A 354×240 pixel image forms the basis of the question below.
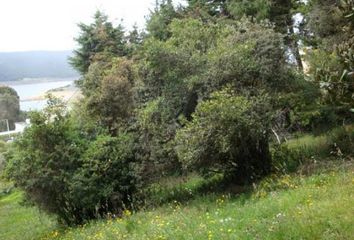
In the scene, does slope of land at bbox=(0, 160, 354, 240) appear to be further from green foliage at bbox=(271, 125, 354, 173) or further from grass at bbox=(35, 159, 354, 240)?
green foliage at bbox=(271, 125, 354, 173)

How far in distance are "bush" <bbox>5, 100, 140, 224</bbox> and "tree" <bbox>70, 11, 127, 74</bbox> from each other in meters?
13.5

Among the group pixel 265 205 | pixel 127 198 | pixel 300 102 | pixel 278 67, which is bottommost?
pixel 127 198

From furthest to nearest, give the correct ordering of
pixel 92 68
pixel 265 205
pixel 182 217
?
pixel 92 68 < pixel 182 217 < pixel 265 205

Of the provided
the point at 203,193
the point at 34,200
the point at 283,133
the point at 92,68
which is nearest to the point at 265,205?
the point at 203,193

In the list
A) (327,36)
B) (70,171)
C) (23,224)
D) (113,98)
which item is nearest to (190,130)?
(70,171)

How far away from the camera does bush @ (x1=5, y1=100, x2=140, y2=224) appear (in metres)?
13.5

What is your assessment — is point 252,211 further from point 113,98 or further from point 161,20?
point 161,20

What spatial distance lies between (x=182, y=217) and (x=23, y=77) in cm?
19980

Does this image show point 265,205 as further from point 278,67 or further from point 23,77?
point 23,77

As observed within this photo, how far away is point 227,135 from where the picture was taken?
11.5 meters

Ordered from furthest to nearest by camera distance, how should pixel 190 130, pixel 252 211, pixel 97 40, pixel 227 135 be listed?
pixel 97 40 → pixel 190 130 → pixel 227 135 → pixel 252 211

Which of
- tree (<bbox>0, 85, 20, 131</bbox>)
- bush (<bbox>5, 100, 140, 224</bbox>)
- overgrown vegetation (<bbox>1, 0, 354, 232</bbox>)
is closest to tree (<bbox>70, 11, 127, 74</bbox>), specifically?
overgrown vegetation (<bbox>1, 0, 354, 232</bbox>)

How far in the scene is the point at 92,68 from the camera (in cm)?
2159

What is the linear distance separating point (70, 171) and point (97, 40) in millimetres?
15612
